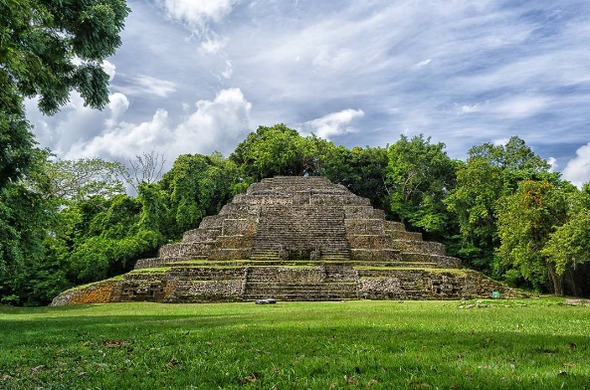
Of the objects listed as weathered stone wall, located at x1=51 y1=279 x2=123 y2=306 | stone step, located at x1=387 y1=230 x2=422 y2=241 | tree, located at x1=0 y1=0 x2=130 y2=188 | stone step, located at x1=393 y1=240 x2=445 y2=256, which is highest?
tree, located at x1=0 y1=0 x2=130 y2=188

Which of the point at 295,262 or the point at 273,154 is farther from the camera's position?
the point at 273,154

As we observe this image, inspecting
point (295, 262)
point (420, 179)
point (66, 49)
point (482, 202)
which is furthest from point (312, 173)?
point (66, 49)

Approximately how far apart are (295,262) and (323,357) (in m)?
18.2

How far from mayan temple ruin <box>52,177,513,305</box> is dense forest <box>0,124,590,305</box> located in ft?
13.8

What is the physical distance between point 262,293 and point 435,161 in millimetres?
27524

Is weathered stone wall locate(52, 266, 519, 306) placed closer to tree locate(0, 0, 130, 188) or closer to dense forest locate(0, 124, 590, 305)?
dense forest locate(0, 124, 590, 305)

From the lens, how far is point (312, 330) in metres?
7.27

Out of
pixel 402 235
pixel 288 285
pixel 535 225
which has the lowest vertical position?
pixel 288 285

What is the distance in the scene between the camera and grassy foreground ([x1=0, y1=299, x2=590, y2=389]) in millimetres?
3936

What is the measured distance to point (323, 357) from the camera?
4.86 m

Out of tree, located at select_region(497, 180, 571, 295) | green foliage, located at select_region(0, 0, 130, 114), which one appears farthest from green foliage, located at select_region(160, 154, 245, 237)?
green foliage, located at select_region(0, 0, 130, 114)

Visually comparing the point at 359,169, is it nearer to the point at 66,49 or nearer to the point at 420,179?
the point at 420,179

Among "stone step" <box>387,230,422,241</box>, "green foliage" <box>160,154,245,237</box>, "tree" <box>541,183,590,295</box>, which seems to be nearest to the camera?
"tree" <box>541,183,590,295</box>

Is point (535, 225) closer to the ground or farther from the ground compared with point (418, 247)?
farther from the ground
